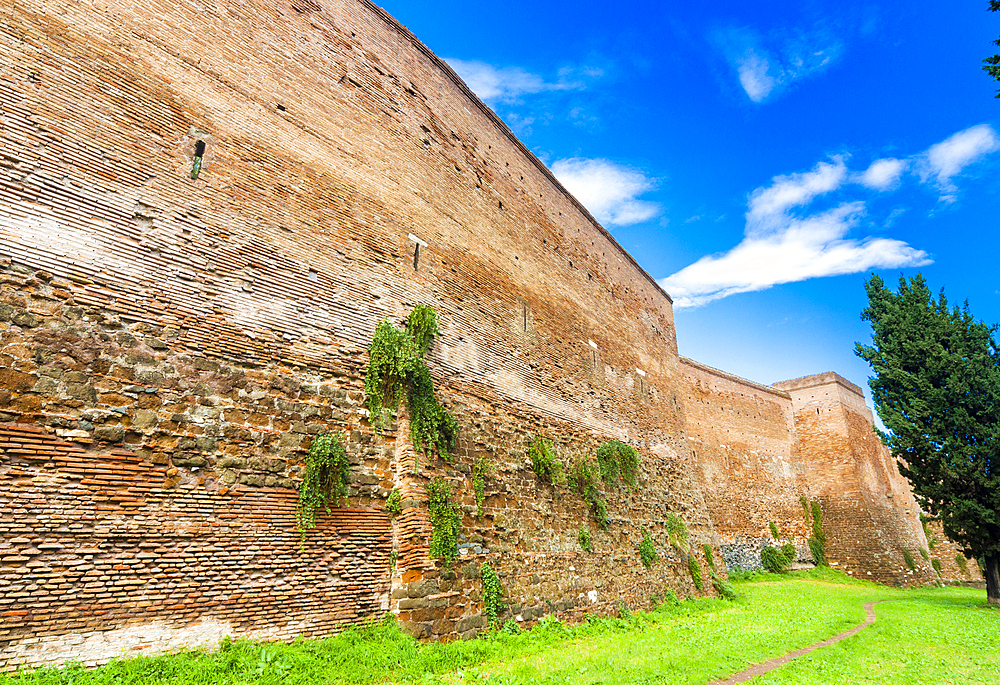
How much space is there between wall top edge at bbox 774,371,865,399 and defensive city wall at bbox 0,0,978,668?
17.0 metres

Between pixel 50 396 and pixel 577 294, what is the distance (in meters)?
10.5

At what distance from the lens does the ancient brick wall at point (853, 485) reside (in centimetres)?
2016

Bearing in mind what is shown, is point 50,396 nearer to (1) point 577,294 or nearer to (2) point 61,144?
(2) point 61,144

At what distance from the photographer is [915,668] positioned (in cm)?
654

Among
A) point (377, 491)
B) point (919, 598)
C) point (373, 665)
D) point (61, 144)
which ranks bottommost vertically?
point (919, 598)

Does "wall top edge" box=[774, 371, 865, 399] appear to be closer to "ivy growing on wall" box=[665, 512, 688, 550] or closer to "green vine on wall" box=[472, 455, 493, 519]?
"ivy growing on wall" box=[665, 512, 688, 550]

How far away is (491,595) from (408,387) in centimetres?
312

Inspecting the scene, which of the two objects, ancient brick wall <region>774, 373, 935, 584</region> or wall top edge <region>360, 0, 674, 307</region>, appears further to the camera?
ancient brick wall <region>774, 373, 935, 584</region>

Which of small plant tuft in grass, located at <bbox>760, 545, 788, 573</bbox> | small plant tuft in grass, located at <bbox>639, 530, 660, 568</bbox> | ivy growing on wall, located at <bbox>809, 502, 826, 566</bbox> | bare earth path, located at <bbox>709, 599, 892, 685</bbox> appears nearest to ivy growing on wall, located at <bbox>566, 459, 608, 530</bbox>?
small plant tuft in grass, located at <bbox>639, 530, 660, 568</bbox>

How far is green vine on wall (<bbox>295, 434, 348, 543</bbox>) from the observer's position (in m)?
5.63

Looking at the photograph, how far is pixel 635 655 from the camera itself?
260 inches

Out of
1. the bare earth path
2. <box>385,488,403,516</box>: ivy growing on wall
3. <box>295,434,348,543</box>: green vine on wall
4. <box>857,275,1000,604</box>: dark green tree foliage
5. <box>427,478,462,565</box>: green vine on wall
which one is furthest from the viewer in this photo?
<box>857,275,1000,604</box>: dark green tree foliage

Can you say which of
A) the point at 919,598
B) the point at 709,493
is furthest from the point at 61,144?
the point at 919,598

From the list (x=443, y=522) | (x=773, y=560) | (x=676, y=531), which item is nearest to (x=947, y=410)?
(x=676, y=531)
